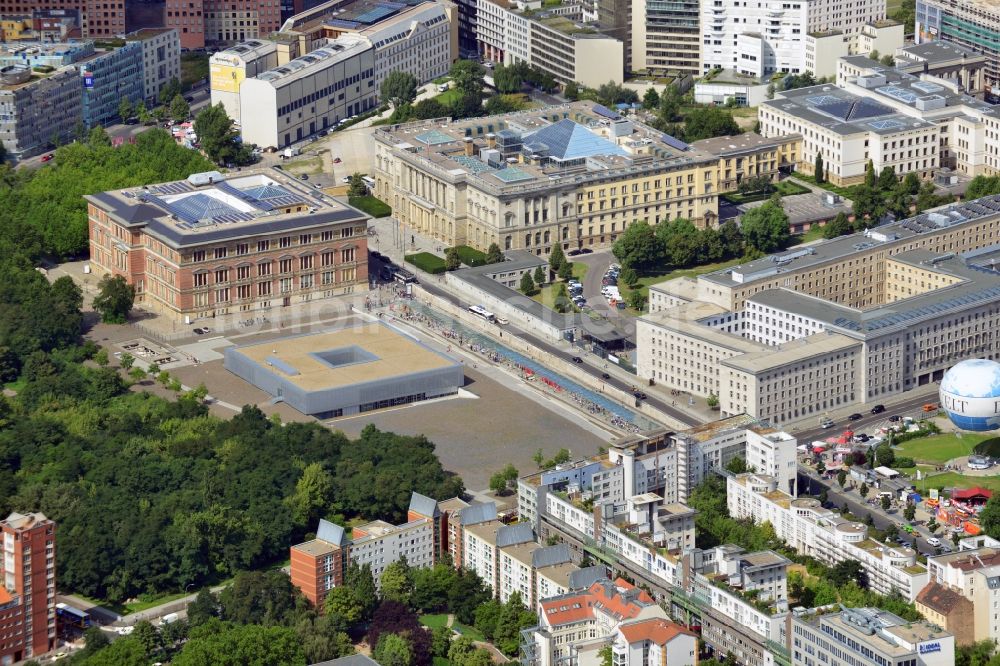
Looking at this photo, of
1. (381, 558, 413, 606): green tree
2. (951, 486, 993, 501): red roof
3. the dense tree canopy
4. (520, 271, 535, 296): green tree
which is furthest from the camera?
the dense tree canopy

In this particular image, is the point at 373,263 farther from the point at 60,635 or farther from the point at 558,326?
the point at 60,635

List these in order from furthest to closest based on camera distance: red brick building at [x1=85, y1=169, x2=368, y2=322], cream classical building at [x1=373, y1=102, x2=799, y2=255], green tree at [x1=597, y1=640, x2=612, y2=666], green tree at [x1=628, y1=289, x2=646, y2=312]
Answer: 1. cream classical building at [x1=373, y1=102, x2=799, y2=255]
2. red brick building at [x1=85, y1=169, x2=368, y2=322]
3. green tree at [x1=628, y1=289, x2=646, y2=312]
4. green tree at [x1=597, y1=640, x2=612, y2=666]

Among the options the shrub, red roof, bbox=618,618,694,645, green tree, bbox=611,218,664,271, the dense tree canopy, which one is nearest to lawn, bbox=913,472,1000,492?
red roof, bbox=618,618,694,645

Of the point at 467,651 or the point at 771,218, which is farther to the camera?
the point at 771,218

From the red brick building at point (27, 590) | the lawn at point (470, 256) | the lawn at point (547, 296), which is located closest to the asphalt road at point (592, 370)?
the lawn at point (547, 296)

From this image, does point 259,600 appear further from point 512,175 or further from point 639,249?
point 512,175

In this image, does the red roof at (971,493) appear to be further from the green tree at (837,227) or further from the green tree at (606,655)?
the green tree at (837,227)

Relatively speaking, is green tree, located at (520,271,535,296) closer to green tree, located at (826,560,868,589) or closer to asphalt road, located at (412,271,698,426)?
asphalt road, located at (412,271,698,426)

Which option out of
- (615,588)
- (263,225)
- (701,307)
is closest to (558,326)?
(701,307)
